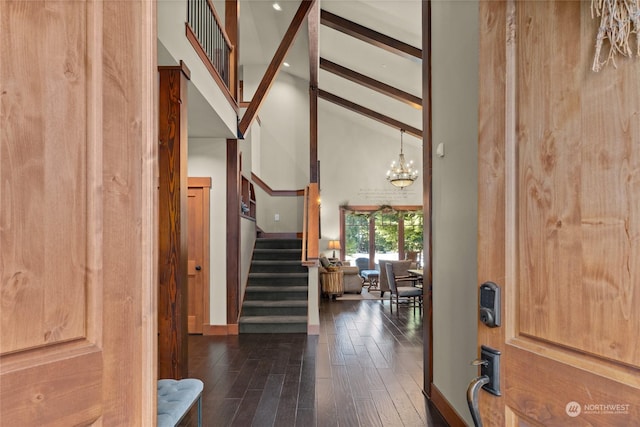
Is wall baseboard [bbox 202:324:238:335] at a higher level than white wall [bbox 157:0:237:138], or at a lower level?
lower

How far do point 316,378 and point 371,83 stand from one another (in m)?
6.84

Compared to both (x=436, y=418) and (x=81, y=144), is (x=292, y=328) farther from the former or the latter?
(x=81, y=144)

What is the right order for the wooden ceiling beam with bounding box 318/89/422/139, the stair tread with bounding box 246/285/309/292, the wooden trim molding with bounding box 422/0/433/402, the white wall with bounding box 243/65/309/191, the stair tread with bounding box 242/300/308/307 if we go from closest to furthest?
the wooden trim molding with bounding box 422/0/433/402 < the stair tread with bounding box 242/300/308/307 < the stair tread with bounding box 246/285/309/292 < the white wall with bounding box 243/65/309/191 < the wooden ceiling beam with bounding box 318/89/422/139

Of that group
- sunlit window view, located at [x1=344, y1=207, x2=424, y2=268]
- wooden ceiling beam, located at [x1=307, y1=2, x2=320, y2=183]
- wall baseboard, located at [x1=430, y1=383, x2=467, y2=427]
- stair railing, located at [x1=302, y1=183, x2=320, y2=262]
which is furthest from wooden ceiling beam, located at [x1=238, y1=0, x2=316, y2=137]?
sunlit window view, located at [x1=344, y1=207, x2=424, y2=268]

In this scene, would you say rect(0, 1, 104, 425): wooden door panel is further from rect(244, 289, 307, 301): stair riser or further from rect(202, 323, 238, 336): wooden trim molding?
rect(244, 289, 307, 301): stair riser

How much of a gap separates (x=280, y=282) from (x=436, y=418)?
10.9 ft

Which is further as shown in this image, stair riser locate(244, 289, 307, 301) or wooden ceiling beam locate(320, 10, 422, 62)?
wooden ceiling beam locate(320, 10, 422, 62)

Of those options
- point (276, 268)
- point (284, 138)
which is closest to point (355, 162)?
point (284, 138)

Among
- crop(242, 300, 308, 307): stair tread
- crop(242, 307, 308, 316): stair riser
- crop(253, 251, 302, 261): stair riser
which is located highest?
crop(253, 251, 302, 261): stair riser

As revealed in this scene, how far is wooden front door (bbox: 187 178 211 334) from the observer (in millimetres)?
4664

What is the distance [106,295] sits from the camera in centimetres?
83

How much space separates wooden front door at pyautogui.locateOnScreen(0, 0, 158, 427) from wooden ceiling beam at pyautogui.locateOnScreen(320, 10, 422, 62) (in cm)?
615

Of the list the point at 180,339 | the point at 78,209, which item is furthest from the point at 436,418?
the point at 78,209

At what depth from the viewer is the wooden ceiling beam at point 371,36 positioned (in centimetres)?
632
